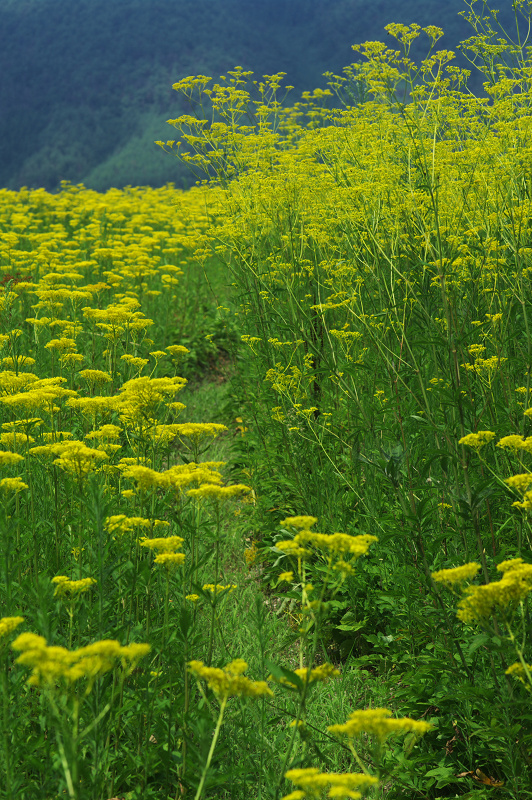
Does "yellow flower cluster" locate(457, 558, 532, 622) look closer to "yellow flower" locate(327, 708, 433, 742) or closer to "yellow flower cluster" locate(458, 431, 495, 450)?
"yellow flower" locate(327, 708, 433, 742)

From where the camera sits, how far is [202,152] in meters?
5.51

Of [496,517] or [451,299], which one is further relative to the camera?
[496,517]

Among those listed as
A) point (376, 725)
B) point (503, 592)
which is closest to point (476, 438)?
point (503, 592)

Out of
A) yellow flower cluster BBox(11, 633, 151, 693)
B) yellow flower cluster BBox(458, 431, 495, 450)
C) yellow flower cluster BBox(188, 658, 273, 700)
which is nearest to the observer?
yellow flower cluster BBox(11, 633, 151, 693)

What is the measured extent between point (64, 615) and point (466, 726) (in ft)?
4.96

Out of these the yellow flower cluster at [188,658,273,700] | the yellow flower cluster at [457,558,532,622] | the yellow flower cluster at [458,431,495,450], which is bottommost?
the yellow flower cluster at [188,658,273,700]

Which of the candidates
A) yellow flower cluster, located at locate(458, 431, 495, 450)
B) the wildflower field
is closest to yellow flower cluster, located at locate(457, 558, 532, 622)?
the wildflower field

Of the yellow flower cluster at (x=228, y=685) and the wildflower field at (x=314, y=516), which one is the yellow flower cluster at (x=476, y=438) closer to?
the wildflower field at (x=314, y=516)

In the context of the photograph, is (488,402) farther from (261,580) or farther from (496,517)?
(261,580)

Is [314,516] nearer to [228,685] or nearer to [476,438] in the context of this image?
[476,438]

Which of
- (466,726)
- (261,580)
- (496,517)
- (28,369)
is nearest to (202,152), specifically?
(28,369)

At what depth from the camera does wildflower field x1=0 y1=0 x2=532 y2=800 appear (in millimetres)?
1892

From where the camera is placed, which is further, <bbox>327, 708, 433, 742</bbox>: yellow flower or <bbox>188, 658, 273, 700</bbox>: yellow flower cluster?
<bbox>188, 658, 273, 700</bbox>: yellow flower cluster

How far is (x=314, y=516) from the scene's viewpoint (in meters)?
3.59
